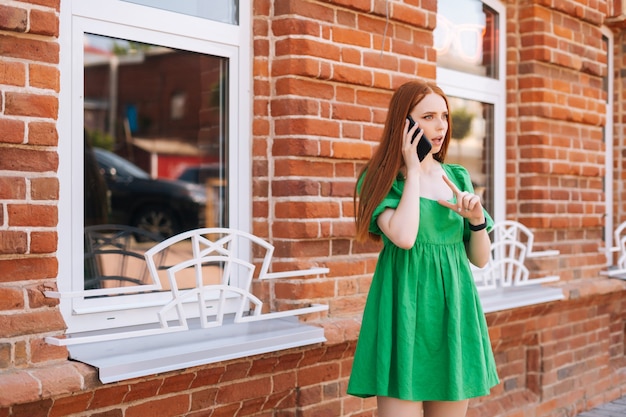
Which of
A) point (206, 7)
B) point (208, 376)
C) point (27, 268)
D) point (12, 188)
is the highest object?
point (206, 7)

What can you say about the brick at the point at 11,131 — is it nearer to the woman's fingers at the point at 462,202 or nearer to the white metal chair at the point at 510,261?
the woman's fingers at the point at 462,202

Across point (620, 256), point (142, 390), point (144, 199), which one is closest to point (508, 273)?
point (620, 256)

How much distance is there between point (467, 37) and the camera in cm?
556

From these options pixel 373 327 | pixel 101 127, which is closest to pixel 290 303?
pixel 373 327

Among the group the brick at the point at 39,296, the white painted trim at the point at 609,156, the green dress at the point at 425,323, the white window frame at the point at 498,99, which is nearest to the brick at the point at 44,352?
the brick at the point at 39,296

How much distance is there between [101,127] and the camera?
1176cm

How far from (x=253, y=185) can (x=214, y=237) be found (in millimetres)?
369

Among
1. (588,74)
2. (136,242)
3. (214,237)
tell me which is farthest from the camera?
(588,74)

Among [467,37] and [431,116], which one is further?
[467,37]

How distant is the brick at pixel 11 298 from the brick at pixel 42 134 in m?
0.48

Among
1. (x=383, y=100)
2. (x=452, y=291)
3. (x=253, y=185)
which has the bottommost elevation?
(x=452, y=291)

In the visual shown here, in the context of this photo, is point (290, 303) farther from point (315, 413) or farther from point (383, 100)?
point (383, 100)

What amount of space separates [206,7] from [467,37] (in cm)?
220

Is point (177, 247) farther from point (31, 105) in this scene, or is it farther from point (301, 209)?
point (31, 105)
